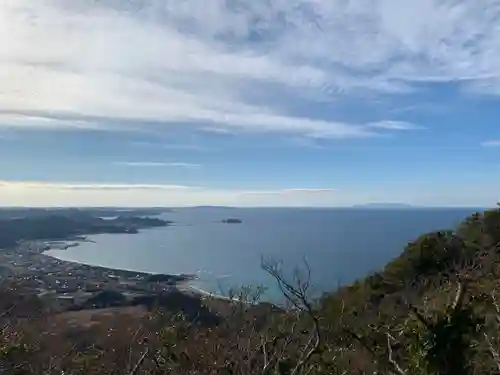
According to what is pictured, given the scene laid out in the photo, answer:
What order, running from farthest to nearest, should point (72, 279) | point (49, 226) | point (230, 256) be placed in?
point (49, 226) → point (230, 256) → point (72, 279)

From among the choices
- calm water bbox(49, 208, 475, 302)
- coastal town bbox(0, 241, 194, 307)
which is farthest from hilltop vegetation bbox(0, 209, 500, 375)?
calm water bbox(49, 208, 475, 302)

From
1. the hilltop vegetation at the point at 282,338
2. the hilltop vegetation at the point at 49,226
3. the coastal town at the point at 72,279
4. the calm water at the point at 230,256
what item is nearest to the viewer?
the hilltop vegetation at the point at 282,338

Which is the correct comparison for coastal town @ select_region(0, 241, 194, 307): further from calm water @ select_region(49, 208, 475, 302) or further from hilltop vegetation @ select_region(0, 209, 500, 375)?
hilltop vegetation @ select_region(0, 209, 500, 375)

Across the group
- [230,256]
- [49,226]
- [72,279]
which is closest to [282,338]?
[72,279]

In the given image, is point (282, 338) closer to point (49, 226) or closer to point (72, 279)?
point (72, 279)

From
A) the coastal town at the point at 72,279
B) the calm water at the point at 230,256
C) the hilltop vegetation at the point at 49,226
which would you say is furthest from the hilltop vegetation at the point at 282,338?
the hilltop vegetation at the point at 49,226

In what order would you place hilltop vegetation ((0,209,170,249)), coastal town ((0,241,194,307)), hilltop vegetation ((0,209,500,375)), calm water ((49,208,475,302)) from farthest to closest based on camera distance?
1. hilltop vegetation ((0,209,170,249))
2. calm water ((49,208,475,302))
3. coastal town ((0,241,194,307))
4. hilltop vegetation ((0,209,500,375))

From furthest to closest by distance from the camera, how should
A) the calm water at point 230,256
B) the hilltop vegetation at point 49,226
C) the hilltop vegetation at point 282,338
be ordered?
the hilltop vegetation at point 49,226
the calm water at point 230,256
the hilltop vegetation at point 282,338

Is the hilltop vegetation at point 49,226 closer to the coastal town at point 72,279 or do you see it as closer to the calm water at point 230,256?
the calm water at point 230,256
